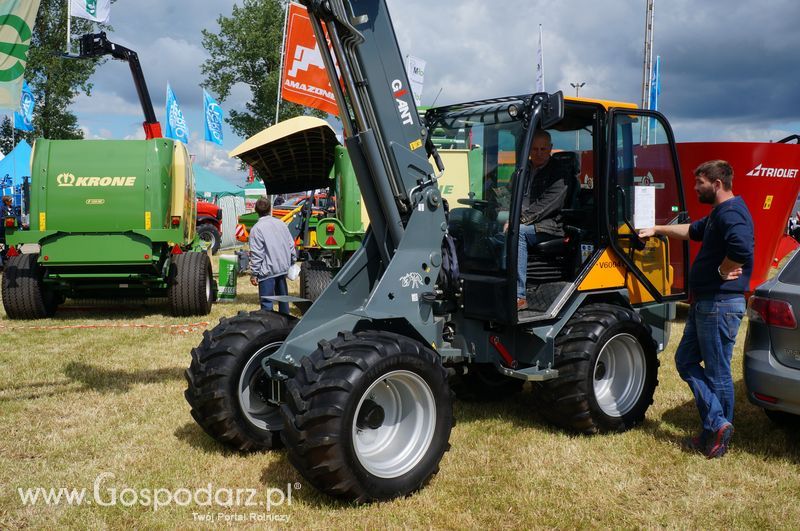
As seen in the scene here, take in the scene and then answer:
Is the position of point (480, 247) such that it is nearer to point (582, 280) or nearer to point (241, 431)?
point (582, 280)

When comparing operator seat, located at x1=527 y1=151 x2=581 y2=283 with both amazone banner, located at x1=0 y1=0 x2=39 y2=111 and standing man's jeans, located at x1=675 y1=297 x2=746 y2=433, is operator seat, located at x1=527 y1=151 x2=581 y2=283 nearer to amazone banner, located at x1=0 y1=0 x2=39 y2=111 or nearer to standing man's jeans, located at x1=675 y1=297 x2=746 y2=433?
standing man's jeans, located at x1=675 y1=297 x2=746 y2=433

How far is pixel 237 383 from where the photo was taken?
14.5 feet

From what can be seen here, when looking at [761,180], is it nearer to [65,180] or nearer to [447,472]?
[447,472]

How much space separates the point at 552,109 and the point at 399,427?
2.31m

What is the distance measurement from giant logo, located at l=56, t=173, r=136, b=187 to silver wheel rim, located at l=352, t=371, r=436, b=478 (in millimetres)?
6976

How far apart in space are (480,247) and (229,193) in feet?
90.3

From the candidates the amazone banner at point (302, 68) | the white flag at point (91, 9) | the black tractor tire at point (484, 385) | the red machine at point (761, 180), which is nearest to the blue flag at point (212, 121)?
the white flag at point (91, 9)

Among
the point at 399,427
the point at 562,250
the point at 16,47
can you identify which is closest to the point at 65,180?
the point at 16,47

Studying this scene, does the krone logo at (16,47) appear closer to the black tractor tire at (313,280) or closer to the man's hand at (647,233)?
the man's hand at (647,233)

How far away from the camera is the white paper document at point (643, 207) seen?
5262 millimetres

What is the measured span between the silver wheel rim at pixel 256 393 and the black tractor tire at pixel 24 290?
22.4 ft

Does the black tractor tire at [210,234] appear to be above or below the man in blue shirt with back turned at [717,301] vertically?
above

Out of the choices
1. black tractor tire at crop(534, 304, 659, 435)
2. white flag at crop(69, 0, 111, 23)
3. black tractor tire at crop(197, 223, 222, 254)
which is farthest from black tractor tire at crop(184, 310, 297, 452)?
black tractor tire at crop(197, 223, 222, 254)

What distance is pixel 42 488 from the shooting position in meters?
4.12
